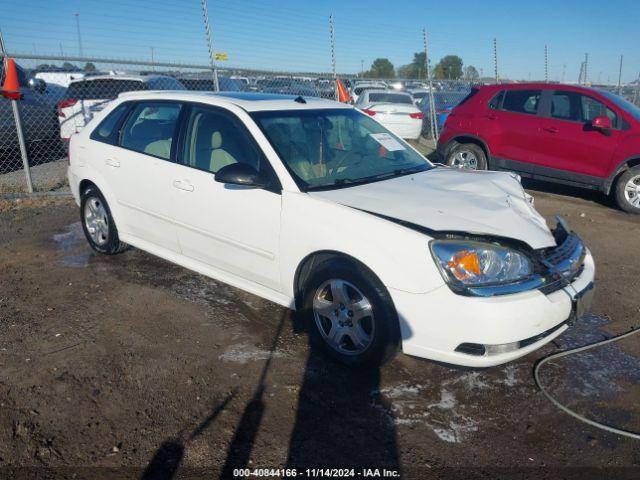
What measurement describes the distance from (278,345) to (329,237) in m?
0.95

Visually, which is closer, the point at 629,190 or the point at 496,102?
the point at 629,190

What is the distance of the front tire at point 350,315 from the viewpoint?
10.3 feet

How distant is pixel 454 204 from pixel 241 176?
4.56 ft

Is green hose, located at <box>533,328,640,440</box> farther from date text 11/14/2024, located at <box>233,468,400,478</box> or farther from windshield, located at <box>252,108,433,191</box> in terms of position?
windshield, located at <box>252,108,433,191</box>

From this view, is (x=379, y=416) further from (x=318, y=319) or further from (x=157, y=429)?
(x=157, y=429)

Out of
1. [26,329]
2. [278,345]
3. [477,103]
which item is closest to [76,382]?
[26,329]

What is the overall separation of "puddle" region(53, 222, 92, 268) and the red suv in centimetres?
608

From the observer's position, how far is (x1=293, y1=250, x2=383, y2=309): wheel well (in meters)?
3.21

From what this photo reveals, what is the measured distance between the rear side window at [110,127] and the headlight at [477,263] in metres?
3.41

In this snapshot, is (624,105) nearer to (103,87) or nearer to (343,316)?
(343,316)

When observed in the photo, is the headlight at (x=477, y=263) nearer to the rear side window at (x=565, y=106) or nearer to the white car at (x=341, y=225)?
the white car at (x=341, y=225)

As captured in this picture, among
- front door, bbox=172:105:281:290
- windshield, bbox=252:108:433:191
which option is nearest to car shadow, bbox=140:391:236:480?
front door, bbox=172:105:281:290

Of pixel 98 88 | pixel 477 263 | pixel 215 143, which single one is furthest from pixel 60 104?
pixel 477 263

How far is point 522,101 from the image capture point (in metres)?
8.59
